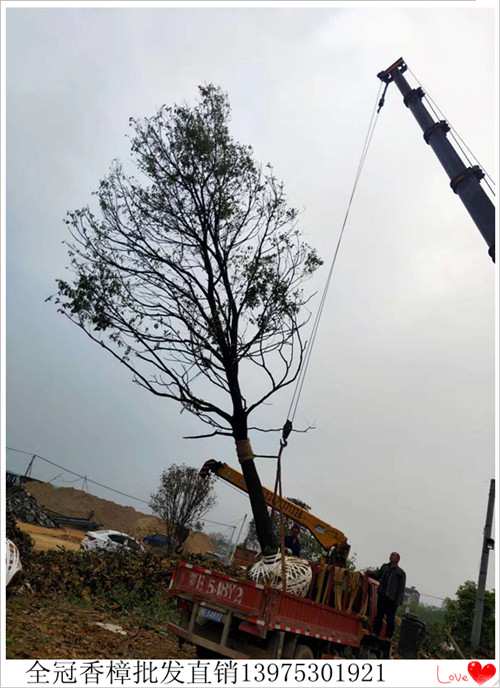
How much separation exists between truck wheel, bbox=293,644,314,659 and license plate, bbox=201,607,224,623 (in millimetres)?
1007

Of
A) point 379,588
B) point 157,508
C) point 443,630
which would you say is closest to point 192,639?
point 379,588

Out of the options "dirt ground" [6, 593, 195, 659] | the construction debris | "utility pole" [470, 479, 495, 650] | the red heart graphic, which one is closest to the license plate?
"dirt ground" [6, 593, 195, 659]

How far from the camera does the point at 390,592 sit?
9.12m

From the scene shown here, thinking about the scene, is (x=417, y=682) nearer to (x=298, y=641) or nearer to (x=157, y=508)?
(x=298, y=641)

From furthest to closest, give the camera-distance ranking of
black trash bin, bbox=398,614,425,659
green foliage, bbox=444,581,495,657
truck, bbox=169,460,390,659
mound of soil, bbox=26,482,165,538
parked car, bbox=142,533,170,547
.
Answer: mound of soil, bbox=26,482,165,538 < parked car, bbox=142,533,170,547 < green foliage, bbox=444,581,495,657 < black trash bin, bbox=398,614,425,659 < truck, bbox=169,460,390,659

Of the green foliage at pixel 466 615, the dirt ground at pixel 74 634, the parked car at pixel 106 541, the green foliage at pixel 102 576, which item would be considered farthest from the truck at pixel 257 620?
the parked car at pixel 106 541

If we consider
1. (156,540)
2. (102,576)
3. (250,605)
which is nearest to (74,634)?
(250,605)

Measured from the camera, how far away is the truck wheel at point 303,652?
23.1 feet

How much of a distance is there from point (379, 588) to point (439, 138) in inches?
355

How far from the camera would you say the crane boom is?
39.1ft

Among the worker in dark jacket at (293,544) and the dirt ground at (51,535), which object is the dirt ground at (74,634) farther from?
the dirt ground at (51,535)

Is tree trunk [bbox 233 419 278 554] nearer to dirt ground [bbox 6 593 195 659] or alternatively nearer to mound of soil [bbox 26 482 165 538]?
dirt ground [bbox 6 593 195 659]

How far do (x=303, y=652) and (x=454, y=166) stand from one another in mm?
9363

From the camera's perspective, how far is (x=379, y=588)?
9164mm
